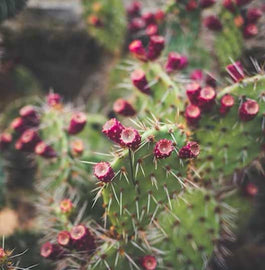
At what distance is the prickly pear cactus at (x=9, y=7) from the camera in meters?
2.35

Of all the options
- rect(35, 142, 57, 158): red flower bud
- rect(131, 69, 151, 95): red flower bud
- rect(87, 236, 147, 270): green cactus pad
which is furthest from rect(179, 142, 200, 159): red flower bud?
rect(35, 142, 57, 158): red flower bud

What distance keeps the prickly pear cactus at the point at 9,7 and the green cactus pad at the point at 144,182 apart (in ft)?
4.42

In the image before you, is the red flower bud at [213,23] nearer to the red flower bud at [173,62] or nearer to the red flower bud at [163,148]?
the red flower bud at [173,62]

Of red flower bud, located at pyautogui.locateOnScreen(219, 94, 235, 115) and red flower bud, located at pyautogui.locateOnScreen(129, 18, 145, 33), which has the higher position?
red flower bud, located at pyautogui.locateOnScreen(219, 94, 235, 115)

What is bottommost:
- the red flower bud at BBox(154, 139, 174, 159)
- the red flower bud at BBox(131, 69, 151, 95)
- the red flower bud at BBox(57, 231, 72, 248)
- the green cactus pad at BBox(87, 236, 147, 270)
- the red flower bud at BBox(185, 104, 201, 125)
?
the green cactus pad at BBox(87, 236, 147, 270)

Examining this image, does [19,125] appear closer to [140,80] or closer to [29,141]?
[29,141]

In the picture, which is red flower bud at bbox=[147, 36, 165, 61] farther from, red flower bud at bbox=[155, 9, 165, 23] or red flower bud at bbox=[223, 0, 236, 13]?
red flower bud at bbox=[223, 0, 236, 13]

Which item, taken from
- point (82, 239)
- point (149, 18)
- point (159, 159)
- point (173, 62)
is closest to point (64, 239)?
point (82, 239)

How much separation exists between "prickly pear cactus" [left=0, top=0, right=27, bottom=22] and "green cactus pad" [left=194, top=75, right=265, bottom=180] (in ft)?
4.47

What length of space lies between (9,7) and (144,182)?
1459mm

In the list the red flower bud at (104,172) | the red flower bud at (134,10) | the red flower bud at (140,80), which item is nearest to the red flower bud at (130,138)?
the red flower bud at (104,172)

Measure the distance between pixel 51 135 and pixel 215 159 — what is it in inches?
40.9

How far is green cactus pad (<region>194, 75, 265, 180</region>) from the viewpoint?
78.9 inches

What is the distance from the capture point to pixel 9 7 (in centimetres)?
240
